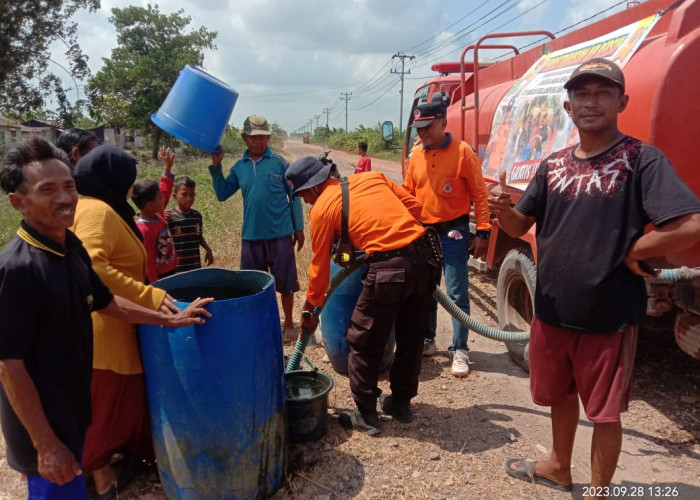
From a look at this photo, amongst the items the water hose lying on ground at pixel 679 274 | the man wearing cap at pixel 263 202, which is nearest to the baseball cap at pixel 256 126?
the man wearing cap at pixel 263 202

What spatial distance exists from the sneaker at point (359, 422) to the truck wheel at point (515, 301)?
4.72ft

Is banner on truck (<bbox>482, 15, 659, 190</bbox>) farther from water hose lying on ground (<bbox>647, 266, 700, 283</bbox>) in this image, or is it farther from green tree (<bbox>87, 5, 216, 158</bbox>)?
green tree (<bbox>87, 5, 216, 158</bbox>)

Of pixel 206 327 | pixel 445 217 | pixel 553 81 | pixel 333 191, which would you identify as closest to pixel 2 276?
pixel 206 327

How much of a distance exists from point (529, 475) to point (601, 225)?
1.46 metres

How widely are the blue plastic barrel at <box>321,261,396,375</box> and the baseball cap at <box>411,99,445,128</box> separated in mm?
1220

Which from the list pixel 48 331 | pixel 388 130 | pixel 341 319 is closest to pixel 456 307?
pixel 341 319

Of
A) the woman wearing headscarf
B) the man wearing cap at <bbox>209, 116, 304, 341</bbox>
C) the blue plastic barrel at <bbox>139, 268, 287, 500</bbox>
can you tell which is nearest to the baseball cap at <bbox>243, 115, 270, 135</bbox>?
the man wearing cap at <bbox>209, 116, 304, 341</bbox>

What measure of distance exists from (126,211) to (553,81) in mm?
3240

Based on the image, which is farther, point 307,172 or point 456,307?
point 456,307

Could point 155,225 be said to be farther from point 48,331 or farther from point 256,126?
point 48,331

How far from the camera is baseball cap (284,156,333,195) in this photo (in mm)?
3164

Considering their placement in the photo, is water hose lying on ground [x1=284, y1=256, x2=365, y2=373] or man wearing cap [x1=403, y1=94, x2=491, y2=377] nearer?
water hose lying on ground [x1=284, y1=256, x2=365, y2=373]

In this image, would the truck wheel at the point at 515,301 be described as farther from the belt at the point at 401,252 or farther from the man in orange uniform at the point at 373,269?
the belt at the point at 401,252

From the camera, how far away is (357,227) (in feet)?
10.0
